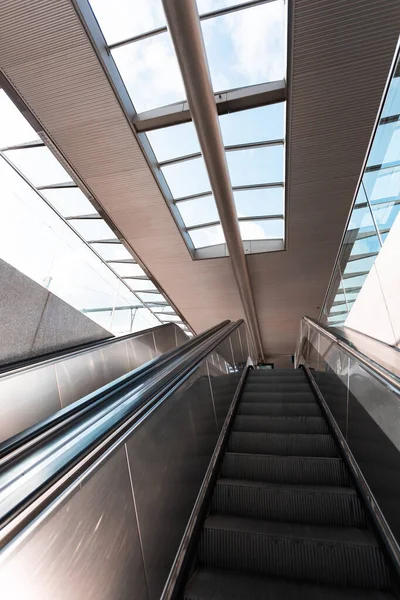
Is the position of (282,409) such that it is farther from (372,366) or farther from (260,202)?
(260,202)

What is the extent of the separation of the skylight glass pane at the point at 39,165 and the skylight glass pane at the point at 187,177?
2.68 meters

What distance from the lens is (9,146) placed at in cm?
737

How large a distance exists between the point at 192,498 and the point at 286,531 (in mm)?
572

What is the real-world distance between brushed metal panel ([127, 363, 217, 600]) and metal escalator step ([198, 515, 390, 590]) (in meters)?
0.25

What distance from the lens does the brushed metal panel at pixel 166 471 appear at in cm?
142

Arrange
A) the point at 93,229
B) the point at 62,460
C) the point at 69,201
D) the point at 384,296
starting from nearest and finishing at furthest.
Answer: the point at 62,460
the point at 384,296
the point at 69,201
the point at 93,229

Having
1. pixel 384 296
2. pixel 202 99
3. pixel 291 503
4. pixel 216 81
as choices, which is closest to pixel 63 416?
pixel 291 503

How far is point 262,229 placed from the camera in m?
10.7

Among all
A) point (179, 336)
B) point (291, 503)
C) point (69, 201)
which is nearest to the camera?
point (291, 503)

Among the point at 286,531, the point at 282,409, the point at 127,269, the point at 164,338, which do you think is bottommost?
the point at 286,531

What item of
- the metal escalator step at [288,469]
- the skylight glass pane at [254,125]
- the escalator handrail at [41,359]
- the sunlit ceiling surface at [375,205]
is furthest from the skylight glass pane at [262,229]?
the metal escalator step at [288,469]

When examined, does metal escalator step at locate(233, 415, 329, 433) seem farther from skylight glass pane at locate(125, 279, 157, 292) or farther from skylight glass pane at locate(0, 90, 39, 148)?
skylight glass pane at locate(125, 279, 157, 292)

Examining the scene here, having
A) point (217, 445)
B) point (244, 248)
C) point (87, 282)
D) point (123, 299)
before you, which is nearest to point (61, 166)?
point (87, 282)

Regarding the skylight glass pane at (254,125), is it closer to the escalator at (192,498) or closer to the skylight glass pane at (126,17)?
the skylight glass pane at (126,17)
